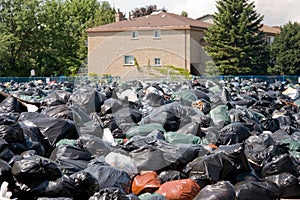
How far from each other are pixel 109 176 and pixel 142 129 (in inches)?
72.9

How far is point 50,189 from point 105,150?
1.39 meters

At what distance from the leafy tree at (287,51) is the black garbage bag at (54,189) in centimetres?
3222

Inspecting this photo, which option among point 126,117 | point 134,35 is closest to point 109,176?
point 126,117

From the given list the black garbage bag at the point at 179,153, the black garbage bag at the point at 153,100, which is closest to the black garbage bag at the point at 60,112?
the black garbage bag at the point at 179,153

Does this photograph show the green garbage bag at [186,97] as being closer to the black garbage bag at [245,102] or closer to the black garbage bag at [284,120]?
the black garbage bag at [245,102]

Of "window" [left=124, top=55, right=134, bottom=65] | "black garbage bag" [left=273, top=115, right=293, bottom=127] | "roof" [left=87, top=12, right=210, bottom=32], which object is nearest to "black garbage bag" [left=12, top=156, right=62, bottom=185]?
"black garbage bag" [left=273, top=115, right=293, bottom=127]

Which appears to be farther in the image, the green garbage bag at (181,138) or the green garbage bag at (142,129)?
the green garbage bag at (142,129)

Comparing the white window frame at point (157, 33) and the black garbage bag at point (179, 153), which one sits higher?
the white window frame at point (157, 33)

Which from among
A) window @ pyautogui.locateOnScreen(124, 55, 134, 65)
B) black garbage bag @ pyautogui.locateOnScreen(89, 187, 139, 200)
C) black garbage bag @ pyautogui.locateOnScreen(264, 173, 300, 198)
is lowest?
black garbage bag @ pyautogui.locateOnScreen(264, 173, 300, 198)

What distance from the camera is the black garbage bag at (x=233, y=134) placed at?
6568 mm

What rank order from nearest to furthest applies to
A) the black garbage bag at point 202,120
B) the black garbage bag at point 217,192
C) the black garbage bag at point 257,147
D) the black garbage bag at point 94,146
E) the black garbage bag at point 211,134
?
the black garbage bag at point 217,192 < the black garbage bag at point 94,146 < the black garbage bag at point 257,147 < the black garbage bag at point 211,134 < the black garbage bag at point 202,120

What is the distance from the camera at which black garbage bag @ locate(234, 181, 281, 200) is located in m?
4.88

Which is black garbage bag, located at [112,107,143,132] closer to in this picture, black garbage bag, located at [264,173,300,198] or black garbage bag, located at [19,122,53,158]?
black garbage bag, located at [19,122,53,158]

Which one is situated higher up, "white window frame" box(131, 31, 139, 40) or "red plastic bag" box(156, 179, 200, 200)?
"white window frame" box(131, 31, 139, 40)
